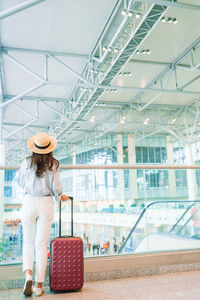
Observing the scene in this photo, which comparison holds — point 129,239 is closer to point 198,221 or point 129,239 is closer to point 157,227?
point 157,227

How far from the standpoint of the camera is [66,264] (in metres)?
2.63

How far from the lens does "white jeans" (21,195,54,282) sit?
8.39 ft

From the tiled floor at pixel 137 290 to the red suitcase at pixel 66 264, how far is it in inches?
3.4

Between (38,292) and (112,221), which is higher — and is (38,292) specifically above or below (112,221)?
below

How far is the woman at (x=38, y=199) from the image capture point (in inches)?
101

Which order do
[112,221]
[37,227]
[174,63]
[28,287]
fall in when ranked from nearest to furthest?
[28,287]
[37,227]
[112,221]
[174,63]

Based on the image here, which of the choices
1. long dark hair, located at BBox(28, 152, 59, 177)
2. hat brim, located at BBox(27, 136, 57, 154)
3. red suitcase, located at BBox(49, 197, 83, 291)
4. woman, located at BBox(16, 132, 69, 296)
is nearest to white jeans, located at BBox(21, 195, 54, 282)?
woman, located at BBox(16, 132, 69, 296)

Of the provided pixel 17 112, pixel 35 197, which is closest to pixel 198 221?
pixel 35 197

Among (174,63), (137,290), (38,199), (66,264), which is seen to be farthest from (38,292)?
(174,63)

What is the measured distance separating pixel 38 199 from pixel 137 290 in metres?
1.33

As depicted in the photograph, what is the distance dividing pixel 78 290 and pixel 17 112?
14077 mm

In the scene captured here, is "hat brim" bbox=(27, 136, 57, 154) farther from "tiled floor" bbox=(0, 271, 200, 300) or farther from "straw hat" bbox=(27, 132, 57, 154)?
"tiled floor" bbox=(0, 271, 200, 300)

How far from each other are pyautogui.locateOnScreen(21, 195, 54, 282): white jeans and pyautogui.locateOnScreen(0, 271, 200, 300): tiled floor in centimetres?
32

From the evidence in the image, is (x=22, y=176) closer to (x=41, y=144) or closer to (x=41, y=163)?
(x=41, y=163)
